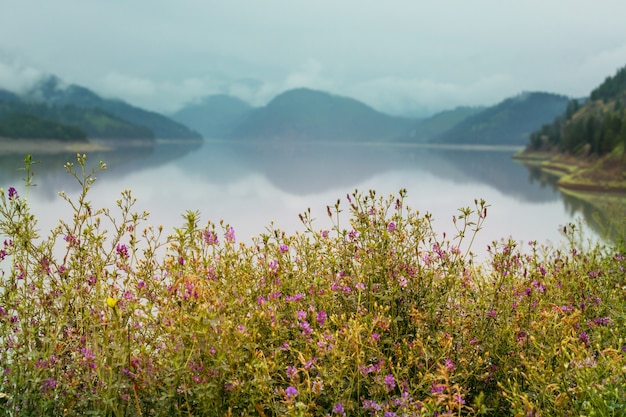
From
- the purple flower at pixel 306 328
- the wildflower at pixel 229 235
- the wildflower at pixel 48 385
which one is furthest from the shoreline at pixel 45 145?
the purple flower at pixel 306 328

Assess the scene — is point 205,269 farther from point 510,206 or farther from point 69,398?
point 510,206

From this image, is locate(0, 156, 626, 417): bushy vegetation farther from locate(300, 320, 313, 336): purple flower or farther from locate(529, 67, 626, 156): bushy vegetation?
locate(529, 67, 626, 156): bushy vegetation

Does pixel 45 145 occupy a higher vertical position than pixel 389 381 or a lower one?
higher

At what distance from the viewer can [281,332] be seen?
5027 mm

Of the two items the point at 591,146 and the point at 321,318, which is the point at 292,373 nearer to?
the point at 321,318

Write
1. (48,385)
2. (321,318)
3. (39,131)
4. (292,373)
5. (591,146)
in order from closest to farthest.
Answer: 1. (292,373)
2. (48,385)
3. (321,318)
4. (591,146)
5. (39,131)

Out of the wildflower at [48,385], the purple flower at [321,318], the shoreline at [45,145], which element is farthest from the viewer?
the shoreline at [45,145]

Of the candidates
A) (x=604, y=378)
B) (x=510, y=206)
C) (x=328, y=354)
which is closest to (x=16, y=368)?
(x=328, y=354)

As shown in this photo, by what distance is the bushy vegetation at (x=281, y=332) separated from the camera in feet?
14.1

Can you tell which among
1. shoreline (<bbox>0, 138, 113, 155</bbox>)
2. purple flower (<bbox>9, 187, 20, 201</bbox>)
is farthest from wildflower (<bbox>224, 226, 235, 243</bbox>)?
shoreline (<bbox>0, 138, 113, 155</bbox>)

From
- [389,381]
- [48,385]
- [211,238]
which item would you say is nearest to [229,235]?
[211,238]

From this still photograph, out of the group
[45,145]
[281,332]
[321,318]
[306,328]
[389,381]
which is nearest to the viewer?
[389,381]

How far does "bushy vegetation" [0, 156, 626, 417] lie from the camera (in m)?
4.29

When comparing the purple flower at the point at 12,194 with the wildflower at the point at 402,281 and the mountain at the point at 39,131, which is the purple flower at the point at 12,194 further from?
the mountain at the point at 39,131
